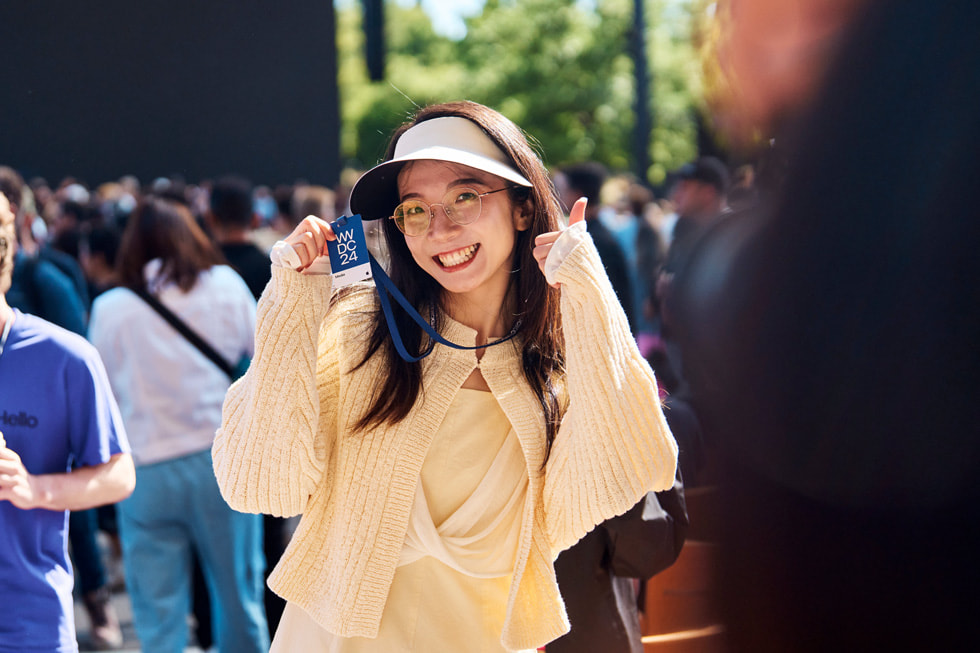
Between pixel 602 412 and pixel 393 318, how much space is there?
47 centimetres

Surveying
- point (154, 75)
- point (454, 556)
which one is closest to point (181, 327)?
point (154, 75)

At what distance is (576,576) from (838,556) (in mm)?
1733

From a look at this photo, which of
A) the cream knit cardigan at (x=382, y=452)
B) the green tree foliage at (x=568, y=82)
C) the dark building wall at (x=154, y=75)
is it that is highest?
the green tree foliage at (x=568, y=82)

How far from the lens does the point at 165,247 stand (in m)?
4.16

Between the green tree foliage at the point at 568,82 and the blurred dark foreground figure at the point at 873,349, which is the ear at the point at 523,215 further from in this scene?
the green tree foliage at the point at 568,82

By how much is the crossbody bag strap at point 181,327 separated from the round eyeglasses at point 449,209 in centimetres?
231

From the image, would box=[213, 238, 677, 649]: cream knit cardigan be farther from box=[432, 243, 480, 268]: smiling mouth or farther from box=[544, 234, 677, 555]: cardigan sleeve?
box=[432, 243, 480, 268]: smiling mouth

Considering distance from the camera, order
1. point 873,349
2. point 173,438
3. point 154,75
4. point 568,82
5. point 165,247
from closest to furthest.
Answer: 1. point 873,349
2. point 173,438
3. point 165,247
4. point 154,75
5. point 568,82

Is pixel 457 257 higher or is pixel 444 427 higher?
pixel 457 257

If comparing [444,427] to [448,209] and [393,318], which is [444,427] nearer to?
[393,318]

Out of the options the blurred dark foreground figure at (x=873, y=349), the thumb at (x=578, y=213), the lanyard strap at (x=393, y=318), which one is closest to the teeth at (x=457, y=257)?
the lanyard strap at (x=393, y=318)

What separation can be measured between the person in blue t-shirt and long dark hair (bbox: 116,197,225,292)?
1488mm

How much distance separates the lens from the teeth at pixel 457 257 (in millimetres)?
2000

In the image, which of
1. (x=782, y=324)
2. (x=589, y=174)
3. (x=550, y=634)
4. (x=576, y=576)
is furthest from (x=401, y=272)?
(x=589, y=174)
